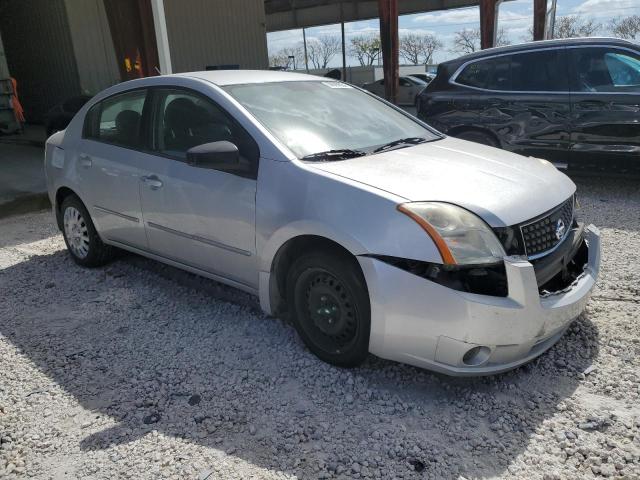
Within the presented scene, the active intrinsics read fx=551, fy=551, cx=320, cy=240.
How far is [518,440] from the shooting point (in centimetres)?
250

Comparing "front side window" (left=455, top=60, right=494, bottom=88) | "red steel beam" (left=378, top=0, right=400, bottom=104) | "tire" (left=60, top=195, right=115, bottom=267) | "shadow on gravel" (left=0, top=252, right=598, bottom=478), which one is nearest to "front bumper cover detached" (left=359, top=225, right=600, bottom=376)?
"shadow on gravel" (left=0, top=252, right=598, bottom=478)

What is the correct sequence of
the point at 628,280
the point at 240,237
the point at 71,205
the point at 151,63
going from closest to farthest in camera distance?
the point at 240,237 → the point at 628,280 → the point at 71,205 → the point at 151,63

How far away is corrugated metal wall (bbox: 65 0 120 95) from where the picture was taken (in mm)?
13992

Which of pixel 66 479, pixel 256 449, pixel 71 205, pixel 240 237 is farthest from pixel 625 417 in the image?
pixel 71 205

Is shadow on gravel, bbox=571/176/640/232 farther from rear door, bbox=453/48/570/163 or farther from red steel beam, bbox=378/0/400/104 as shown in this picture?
red steel beam, bbox=378/0/400/104

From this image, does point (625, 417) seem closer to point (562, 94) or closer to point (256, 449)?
point (256, 449)

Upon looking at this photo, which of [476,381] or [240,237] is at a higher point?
[240,237]

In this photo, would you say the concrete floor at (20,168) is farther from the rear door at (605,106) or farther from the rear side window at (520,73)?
the rear door at (605,106)

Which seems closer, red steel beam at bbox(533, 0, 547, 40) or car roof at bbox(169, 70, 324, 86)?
car roof at bbox(169, 70, 324, 86)

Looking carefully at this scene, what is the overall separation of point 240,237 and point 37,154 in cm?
952

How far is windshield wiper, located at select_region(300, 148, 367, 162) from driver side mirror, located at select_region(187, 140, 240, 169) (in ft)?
1.31

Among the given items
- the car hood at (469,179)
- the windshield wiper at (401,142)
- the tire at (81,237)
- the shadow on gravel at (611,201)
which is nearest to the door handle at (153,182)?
the tire at (81,237)

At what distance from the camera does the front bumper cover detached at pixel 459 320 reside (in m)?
2.53

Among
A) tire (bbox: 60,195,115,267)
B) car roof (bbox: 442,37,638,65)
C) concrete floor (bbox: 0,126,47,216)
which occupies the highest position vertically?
car roof (bbox: 442,37,638,65)
